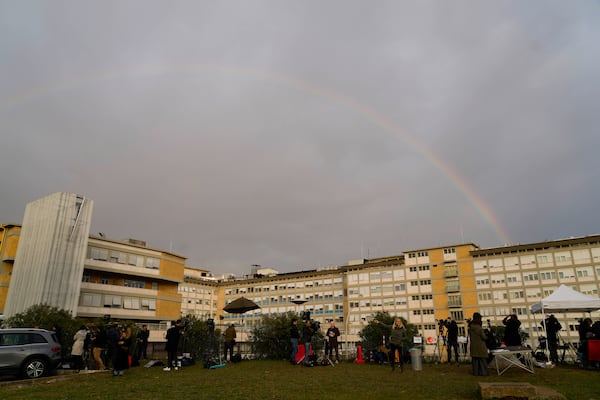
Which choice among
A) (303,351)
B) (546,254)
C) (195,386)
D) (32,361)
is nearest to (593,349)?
(303,351)

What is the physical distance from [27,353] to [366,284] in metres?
76.7

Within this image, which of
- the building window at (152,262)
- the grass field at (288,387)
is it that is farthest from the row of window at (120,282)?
the grass field at (288,387)

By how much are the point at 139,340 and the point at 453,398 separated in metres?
17.1

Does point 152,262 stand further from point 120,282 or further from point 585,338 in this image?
point 585,338

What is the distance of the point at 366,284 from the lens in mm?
86625

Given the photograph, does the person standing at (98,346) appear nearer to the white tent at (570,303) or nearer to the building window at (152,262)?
the white tent at (570,303)

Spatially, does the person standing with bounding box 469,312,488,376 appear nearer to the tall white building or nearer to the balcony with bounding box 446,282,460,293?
the tall white building

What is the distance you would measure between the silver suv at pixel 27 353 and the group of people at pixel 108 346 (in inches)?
49.2

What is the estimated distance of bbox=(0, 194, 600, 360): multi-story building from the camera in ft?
167

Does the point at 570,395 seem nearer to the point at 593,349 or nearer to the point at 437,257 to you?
the point at 593,349

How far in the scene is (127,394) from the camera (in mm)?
9680

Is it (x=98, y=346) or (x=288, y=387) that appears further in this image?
(x=98, y=346)

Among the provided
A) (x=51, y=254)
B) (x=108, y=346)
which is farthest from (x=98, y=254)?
(x=108, y=346)

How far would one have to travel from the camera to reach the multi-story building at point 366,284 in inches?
2008
